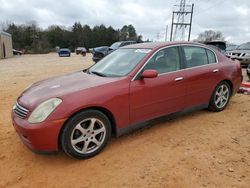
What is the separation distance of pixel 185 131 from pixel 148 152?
3.35ft

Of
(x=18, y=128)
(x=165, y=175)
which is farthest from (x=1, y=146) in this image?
(x=165, y=175)

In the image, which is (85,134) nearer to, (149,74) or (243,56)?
(149,74)

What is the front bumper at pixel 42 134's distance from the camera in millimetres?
3201

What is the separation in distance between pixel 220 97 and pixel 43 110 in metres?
3.69

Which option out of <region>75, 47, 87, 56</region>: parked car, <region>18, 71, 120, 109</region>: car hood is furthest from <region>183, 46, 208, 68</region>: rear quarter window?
<region>75, 47, 87, 56</region>: parked car

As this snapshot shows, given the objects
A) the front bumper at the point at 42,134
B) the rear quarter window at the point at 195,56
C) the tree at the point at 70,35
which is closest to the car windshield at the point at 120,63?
the rear quarter window at the point at 195,56

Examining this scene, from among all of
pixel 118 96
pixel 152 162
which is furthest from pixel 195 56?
pixel 152 162

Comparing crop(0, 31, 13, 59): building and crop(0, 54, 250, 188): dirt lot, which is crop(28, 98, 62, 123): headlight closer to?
crop(0, 54, 250, 188): dirt lot

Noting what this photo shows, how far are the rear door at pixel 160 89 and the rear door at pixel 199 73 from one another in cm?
19

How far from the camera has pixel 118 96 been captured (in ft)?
12.2

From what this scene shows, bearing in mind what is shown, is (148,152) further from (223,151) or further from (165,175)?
(223,151)

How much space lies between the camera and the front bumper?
3.20 m

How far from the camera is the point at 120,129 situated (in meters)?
3.86

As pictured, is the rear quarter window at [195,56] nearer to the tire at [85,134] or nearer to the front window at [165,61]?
the front window at [165,61]
